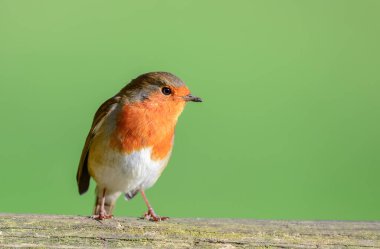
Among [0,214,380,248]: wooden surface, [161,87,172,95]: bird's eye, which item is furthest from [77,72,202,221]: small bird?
[0,214,380,248]: wooden surface

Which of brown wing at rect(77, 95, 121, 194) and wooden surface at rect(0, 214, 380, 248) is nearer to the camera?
wooden surface at rect(0, 214, 380, 248)

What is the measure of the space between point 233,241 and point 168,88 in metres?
1.63

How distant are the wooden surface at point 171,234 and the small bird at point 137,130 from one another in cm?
134

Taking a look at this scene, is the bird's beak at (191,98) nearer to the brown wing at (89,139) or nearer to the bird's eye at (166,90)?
the bird's eye at (166,90)

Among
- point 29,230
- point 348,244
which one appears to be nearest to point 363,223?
point 348,244

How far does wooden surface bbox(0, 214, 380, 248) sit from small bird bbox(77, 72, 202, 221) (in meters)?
1.34

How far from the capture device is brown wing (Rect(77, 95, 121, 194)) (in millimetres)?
3852

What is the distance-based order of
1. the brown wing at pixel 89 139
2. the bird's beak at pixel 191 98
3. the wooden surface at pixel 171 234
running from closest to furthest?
the wooden surface at pixel 171 234, the bird's beak at pixel 191 98, the brown wing at pixel 89 139

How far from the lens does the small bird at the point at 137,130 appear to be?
3.70m

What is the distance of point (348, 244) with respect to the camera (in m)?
2.29

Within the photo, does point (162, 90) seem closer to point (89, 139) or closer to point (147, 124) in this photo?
point (147, 124)

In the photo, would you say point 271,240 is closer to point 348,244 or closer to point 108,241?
point 348,244

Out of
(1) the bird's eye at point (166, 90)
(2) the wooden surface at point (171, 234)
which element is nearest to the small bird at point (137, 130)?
(1) the bird's eye at point (166, 90)

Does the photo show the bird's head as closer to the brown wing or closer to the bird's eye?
the bird's eye
